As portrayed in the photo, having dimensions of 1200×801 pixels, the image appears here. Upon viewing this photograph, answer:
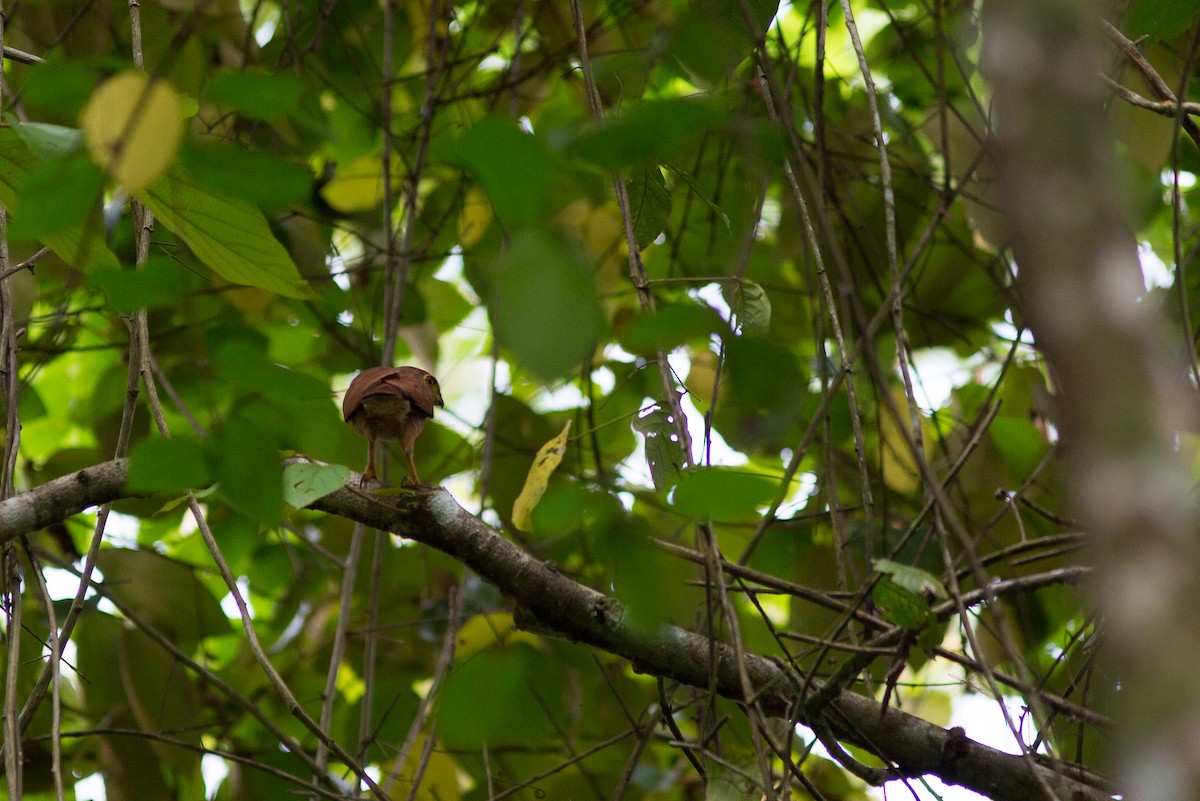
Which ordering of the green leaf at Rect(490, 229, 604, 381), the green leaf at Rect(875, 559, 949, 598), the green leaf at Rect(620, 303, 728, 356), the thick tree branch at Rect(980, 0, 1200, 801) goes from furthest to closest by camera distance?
the green leaf at Rect(875, 559, 949, 598)
the green leaf at Rect(620, 303, 728, 356)
the green leaf at Rect(490, 229, 604, 381)
the thick tree branch at Rect(980, 0, 1200, 801)

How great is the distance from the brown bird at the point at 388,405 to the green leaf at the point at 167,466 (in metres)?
1.21

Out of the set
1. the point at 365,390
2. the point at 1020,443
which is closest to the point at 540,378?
the point at 365,390

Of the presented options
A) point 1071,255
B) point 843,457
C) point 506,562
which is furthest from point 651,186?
point 843,457

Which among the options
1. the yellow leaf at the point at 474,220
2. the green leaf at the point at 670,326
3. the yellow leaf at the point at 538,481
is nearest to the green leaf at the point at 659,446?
the yellow leaf at the point at 538,481

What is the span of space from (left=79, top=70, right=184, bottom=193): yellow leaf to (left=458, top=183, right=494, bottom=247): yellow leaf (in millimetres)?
2602

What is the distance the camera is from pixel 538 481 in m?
1.65

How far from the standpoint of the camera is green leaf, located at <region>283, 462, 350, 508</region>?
1.34m

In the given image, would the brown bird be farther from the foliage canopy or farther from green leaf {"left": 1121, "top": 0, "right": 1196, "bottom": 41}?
green leaf {"left": 1121, "top": 0, "right": 1196, "bottom": 41}

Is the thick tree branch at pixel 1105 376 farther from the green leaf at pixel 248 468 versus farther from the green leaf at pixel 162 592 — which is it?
the green leaf at pixel 162 592

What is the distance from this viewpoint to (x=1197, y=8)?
6.20 ft

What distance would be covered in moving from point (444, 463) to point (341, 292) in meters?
0.66

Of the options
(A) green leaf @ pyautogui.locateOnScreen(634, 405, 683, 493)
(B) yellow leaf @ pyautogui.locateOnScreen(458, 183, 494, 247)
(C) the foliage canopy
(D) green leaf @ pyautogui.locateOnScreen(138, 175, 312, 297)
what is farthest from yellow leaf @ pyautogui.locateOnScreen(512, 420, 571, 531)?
(B) yellow leaf @ pyautogui.locateOnScreen(458, 183, 494, 247)

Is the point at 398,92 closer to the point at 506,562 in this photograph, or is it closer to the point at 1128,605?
the point at 506,562

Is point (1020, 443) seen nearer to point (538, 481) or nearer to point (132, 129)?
point (538, 481)
